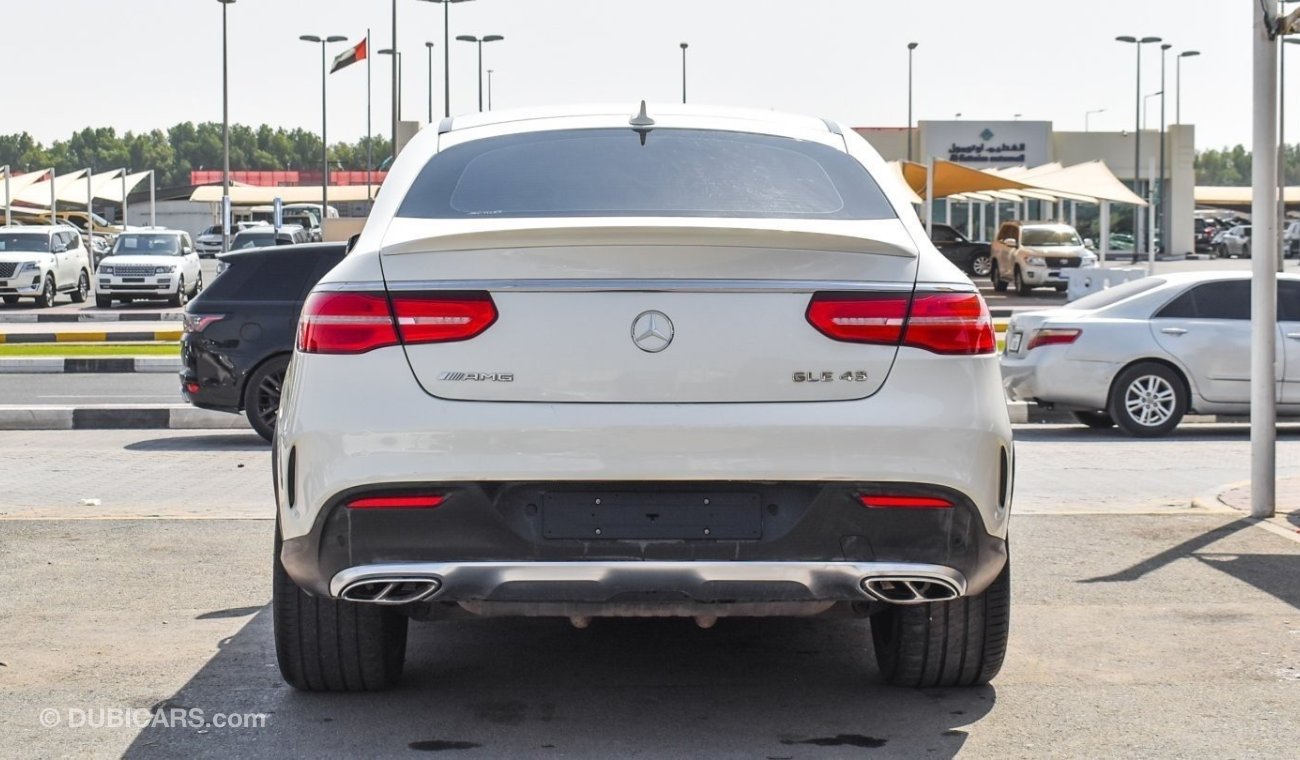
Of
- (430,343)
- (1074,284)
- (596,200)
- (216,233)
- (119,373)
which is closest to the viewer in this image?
(430,343)

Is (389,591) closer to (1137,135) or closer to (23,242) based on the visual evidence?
(23,242)

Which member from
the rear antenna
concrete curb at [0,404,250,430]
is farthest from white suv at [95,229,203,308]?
the rear antenna

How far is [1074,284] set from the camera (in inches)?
1319

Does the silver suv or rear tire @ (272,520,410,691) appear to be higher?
the silver suv

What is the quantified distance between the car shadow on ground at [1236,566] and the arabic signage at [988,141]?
58664mm

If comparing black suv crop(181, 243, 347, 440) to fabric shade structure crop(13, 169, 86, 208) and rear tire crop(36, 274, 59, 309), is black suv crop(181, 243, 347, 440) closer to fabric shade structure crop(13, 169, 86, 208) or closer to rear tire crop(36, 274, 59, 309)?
rear tire crop(36, 274, 59, 309)

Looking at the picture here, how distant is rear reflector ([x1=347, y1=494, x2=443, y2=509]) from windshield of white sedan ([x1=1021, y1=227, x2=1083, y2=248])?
37.3 meters

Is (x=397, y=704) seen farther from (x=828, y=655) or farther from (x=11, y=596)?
(x=11, y=596)

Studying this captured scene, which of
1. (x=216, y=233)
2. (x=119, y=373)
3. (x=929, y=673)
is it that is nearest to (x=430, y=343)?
(x=929, y=673)

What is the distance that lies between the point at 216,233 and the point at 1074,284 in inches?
1873

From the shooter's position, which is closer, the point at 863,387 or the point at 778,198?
the point at 863,387

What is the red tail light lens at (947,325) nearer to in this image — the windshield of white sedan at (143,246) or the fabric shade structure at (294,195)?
the windshield of white sedan at (143,246)

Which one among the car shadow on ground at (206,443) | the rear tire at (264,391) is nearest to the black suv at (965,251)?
the car shadow on ground at (206,443)

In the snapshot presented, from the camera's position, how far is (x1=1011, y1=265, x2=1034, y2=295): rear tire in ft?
131
